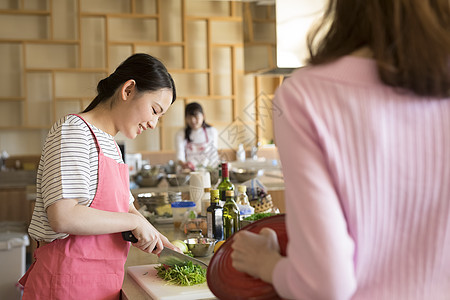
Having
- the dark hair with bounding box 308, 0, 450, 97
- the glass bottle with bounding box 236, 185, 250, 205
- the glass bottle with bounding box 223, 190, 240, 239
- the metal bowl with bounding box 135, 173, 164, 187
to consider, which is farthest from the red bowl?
the metal bowl with bounding box 135, 173, 164, 187

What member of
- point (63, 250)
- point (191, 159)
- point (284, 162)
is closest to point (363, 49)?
point (284, 162)

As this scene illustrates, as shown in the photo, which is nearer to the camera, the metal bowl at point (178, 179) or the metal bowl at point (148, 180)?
the metal bowl at point (178, 179)

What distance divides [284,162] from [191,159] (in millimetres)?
5287

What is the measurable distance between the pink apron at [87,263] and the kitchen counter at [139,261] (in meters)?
0.05

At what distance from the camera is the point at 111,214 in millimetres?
1674

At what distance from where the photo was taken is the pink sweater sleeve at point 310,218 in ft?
2.63

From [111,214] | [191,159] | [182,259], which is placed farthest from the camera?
[191,159]

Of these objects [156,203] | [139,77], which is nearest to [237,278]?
[139,77]

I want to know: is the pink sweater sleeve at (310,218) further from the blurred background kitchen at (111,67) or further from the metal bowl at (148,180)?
the blurred background kitchen at (111,67)

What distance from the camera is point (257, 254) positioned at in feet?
3.19

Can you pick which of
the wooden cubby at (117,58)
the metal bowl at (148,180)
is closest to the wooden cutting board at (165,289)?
the metal bowl at (148,180)

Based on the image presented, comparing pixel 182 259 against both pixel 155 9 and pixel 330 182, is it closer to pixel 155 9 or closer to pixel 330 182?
pixel 330 182

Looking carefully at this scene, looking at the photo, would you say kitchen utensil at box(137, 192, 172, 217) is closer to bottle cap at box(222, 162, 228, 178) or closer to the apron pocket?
bottle cap at box(222, 162, 228, 178)

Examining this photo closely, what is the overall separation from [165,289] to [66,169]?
1.53ft
